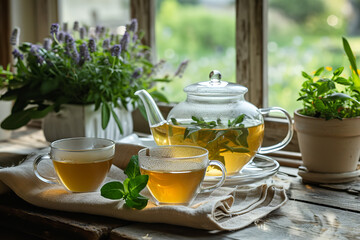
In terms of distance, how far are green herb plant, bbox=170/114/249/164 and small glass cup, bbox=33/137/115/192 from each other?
147 millimetres

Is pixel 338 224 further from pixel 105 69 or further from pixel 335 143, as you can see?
pixel 105 69

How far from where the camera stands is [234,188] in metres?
0.84

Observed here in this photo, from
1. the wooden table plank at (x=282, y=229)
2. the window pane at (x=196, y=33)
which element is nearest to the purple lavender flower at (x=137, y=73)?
the wooden table plank at (x=282, y=229)

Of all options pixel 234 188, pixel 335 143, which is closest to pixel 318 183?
pixel 335 143

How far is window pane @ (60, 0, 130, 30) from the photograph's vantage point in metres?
1.61

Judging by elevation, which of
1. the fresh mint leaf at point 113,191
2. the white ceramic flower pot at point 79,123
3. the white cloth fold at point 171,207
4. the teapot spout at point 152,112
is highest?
the teapot spout at point 152,112

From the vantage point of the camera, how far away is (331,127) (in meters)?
0.90

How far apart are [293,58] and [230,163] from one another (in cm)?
132

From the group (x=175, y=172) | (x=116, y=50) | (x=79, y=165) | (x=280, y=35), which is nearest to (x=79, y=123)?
(x=116, y=50)

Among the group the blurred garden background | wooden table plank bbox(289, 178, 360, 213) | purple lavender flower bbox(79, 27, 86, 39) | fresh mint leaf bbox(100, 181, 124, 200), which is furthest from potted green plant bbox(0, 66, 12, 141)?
wooden table plank bbox(289, 178, 360, 213)

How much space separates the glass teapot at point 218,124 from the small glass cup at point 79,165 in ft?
0.45

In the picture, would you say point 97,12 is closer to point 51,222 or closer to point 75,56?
point 75,56

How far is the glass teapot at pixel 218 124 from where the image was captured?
0.86 meters

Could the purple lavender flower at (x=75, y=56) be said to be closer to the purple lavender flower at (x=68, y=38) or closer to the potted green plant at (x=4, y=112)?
the purple lavender flower at (x=68, y=38)
